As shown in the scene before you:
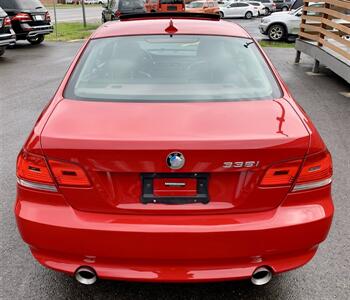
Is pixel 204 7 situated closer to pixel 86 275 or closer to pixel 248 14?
pixel 248 14

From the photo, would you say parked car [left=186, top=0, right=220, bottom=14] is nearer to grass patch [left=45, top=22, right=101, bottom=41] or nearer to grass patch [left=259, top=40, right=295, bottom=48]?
grass patch [left=45, top=22, right=101, bottom=41]

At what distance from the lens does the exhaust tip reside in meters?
2.32

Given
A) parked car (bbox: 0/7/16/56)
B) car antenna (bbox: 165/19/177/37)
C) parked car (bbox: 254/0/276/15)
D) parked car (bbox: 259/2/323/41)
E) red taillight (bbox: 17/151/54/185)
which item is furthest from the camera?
parked car (bbox: 254/0/276/15)

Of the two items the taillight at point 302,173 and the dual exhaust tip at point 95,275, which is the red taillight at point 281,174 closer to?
the taillight at point 302,173

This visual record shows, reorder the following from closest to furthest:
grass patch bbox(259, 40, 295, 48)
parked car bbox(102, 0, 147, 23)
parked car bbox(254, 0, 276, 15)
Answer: grass patch bbox(259, 40, 295, 48) < parked car bbox(102, 0, 147, 23) < parked car bbox(254, 0, 276, 15)

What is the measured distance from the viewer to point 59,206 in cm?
231

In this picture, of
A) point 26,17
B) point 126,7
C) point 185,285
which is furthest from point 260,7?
point 185,285

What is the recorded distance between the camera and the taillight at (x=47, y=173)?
2.25 metres

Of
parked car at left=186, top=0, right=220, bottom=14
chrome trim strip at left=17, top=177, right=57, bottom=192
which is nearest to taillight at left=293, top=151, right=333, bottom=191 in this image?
chrome trim strip at left=17, top=177, right=57, bottom=192

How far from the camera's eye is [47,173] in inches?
90.4

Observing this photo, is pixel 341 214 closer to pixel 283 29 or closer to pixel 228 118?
pixel 228 118

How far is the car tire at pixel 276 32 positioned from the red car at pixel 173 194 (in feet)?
54.3

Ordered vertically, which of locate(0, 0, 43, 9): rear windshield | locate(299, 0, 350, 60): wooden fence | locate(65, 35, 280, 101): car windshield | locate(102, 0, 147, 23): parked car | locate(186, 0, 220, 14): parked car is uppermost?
locate(65, 35, 280, 101): car windshield

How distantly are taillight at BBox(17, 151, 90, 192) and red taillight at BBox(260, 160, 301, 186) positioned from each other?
913mm
